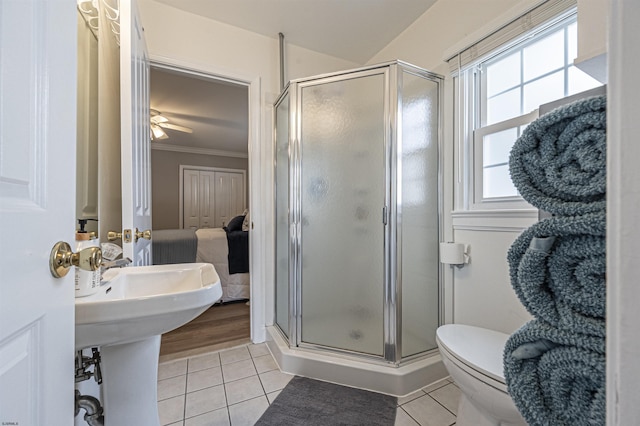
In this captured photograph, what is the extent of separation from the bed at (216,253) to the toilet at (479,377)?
A: 252cm

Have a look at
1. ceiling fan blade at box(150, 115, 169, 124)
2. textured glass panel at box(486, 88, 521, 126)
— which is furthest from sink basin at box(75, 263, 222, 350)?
ceiling fan blade at box(150, 115, 169, 124)

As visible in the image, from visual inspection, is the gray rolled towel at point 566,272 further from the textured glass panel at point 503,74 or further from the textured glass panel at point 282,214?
the textured glass panel at point 282,214

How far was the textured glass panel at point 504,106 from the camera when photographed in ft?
4.82

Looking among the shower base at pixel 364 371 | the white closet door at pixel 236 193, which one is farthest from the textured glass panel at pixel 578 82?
the white closet door at pixel 236 193

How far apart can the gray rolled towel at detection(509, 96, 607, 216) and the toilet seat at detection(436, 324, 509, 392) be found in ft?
2.70

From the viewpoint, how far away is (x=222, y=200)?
6.03 meters

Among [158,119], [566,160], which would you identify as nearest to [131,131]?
[566,160]

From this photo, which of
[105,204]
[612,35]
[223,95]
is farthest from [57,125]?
[223,95]

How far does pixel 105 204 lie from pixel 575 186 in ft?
5.07

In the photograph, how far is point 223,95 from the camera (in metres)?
3.27

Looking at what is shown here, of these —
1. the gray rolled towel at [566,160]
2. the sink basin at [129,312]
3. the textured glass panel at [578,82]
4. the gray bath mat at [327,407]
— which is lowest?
the gray bath mat at [327,407]

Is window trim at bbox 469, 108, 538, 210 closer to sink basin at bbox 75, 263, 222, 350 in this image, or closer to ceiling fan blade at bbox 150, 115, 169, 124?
sink basin at bbox 75, 263, 222, 350


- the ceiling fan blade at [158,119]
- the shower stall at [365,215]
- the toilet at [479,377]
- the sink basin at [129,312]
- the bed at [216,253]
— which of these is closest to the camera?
the sink basin at [129,312]

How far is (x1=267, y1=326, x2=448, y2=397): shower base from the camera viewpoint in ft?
4.99
